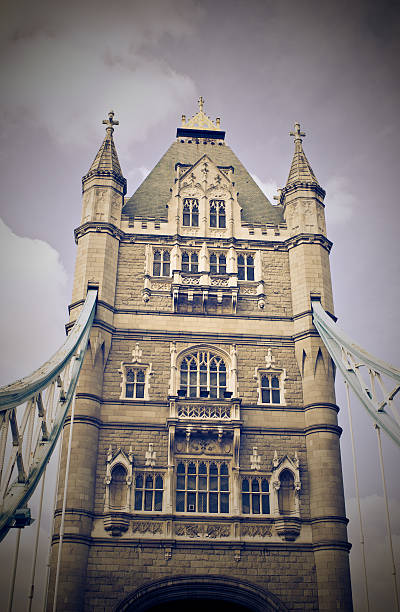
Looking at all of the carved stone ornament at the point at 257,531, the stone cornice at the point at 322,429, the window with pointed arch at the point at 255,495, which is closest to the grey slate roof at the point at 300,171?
the stone cornice at the point at 322,429

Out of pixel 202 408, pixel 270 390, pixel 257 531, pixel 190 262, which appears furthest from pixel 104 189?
pixel 257 531

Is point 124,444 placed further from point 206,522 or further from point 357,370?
point 357,370

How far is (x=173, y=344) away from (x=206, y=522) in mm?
6960

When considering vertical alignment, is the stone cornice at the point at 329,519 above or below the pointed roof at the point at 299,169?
below

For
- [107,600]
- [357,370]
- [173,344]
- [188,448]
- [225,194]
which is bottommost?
[107,600]

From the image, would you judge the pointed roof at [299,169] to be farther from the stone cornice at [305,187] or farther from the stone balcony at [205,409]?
the stone balcony at [205,409]

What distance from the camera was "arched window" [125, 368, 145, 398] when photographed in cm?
2800

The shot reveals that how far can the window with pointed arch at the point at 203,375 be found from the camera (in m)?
28.2

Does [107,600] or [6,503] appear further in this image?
[107,600]

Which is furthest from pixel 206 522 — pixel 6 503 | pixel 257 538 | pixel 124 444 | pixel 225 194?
pixel 225 194

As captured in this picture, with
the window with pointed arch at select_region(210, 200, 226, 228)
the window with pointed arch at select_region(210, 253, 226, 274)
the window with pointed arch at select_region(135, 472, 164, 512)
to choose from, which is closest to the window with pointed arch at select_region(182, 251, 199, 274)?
the window with pointed arch at select_region(210, 253, 226, 274)

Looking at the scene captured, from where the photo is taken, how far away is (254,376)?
2862 cm

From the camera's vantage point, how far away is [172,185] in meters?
34.5

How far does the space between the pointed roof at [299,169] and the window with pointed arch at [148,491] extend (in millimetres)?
14765
